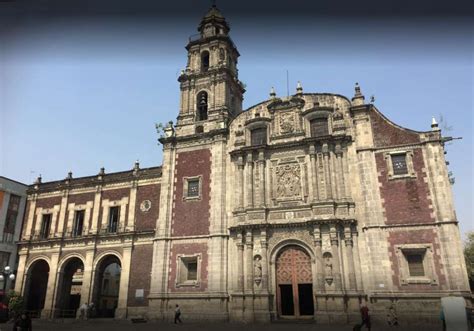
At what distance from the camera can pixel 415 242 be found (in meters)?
22.0

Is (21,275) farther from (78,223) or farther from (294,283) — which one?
(294,283)

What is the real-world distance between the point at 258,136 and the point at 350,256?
33.9 feet

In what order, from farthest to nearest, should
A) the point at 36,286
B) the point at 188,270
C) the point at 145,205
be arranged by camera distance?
1. the point at 36,286
2. the point at 145,205
3. the point at 188,270

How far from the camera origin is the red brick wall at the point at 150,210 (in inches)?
1159

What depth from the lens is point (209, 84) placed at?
31422mm

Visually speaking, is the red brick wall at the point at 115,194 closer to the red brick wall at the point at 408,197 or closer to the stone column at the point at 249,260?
the stone column at the point at 249,260

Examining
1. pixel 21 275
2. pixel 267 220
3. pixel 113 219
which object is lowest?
pixel 21 275

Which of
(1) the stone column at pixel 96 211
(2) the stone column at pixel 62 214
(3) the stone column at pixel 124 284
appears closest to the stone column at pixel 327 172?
(3) the stone column at pixel 124 284

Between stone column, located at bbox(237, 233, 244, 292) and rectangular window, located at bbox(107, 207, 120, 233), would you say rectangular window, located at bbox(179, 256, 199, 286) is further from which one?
rectangular window, located at bbox(107, 207, 120, 233)

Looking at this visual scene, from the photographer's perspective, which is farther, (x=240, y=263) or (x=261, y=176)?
(x=261, y=176)

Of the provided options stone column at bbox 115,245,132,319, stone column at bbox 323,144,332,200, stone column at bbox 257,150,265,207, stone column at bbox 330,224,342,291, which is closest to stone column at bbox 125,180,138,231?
stone column at bbox 115,245,132,319

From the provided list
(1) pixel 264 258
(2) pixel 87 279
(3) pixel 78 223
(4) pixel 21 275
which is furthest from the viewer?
(3) pixel 78 223

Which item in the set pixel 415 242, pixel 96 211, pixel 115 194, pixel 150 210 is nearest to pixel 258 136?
pixel 150 210

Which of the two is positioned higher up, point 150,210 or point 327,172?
point 327,172
